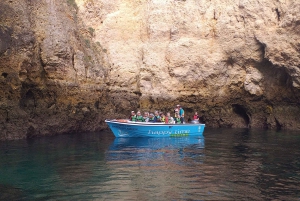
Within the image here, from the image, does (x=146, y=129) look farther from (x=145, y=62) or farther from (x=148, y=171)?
(x=148, y=171)

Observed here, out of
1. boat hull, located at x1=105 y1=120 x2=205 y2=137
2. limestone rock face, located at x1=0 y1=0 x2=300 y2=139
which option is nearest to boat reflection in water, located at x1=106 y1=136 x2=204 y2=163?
boat hull, located at x1=105 y1=120 x2=205 y2=137

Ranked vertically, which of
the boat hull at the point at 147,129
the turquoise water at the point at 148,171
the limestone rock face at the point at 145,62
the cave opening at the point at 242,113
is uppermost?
the limestone rock face at the point at 145,62

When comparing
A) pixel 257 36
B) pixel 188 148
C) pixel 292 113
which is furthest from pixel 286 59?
pixel 188 148

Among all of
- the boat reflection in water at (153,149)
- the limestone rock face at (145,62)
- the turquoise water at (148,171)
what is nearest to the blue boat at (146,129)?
the boat reflection in water at (153,149)

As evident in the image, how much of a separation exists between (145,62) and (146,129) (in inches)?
334

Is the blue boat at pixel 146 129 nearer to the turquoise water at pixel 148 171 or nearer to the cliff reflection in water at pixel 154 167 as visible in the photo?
the cliff reflection in water at pixel 154 167

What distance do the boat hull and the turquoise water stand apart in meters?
2.51

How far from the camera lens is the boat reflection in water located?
42.8ft

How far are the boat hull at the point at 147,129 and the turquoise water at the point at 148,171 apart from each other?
8.24ft

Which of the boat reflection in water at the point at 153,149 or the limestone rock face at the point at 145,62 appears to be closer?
the boat reflection in water at the point at 153,149

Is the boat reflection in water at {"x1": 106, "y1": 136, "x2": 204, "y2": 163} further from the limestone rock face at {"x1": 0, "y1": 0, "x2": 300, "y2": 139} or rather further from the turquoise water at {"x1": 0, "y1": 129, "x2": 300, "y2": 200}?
the limestone rock face at {"x1": 0, "y1": 0, "x2": 300, "y2": 139}

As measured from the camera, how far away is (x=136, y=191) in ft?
27.1

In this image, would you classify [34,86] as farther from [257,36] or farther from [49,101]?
[257,36]

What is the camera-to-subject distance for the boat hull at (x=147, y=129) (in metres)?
19.3
